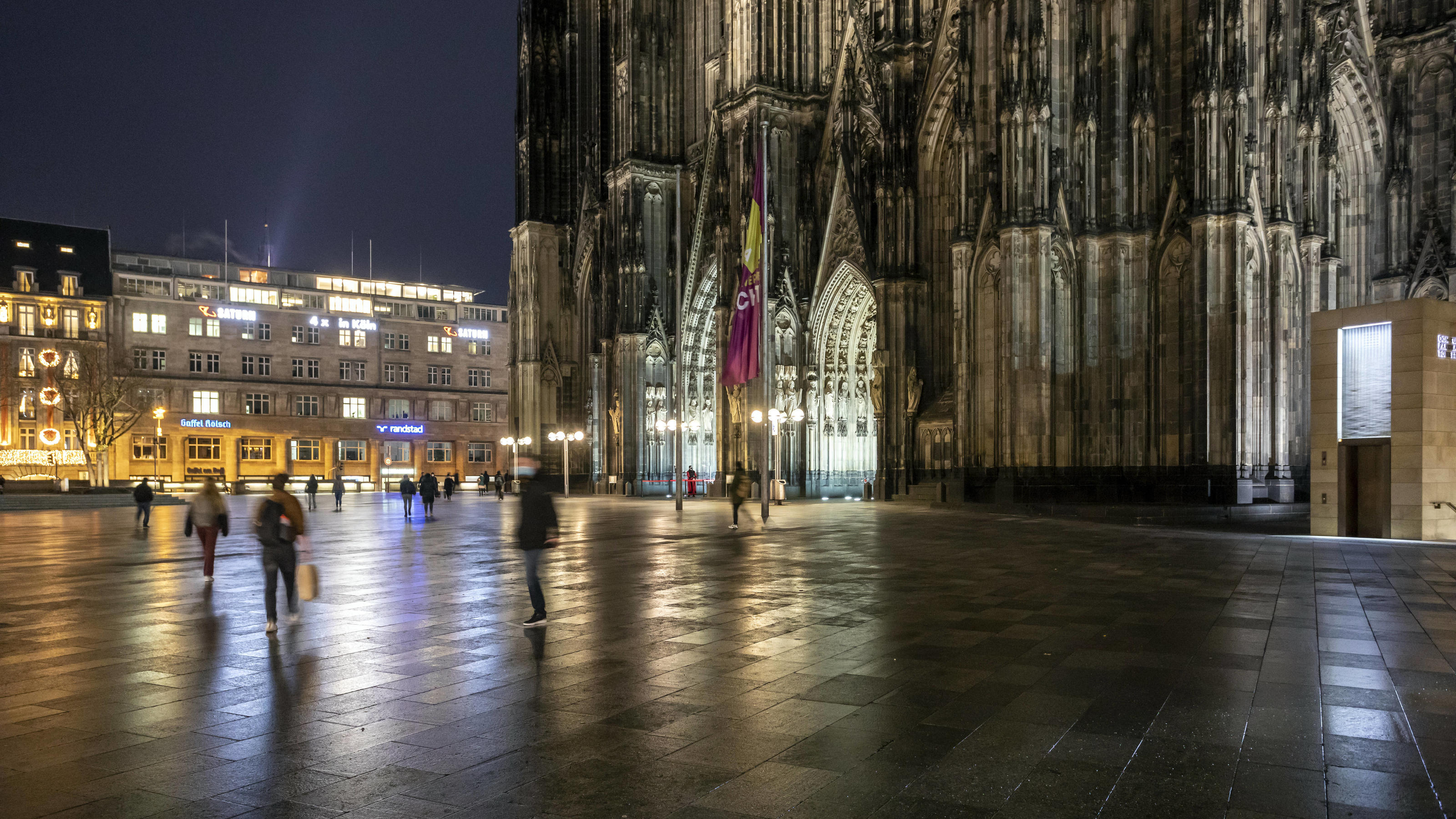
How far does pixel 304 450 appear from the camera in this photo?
84750 millimetres

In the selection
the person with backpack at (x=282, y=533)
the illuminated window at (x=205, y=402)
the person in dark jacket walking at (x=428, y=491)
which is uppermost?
the illuminated window at (x=205, y=402)

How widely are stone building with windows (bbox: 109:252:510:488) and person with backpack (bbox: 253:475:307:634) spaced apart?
68.8 m

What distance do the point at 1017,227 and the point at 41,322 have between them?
76.4 m

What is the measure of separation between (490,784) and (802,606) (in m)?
6.25

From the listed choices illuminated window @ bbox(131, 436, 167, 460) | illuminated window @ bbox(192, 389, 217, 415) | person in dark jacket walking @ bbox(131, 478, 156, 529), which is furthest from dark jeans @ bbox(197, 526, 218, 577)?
illuminated window @ bbox(192, 389, 217, 415)

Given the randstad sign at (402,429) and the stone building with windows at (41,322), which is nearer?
the stone building with windows at (41,322)

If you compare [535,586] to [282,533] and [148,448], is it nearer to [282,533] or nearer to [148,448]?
[282,533]

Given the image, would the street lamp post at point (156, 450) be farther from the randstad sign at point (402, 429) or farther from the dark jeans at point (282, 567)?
the dark jeans at point (282, 567)

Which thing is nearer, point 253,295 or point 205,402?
point 205,402

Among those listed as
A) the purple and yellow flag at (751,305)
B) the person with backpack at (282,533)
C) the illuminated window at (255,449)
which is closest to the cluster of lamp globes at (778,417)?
the purple and yellow flag at (751,305)

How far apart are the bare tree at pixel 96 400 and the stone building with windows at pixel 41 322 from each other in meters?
3.83

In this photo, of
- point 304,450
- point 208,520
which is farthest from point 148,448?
point 208,520

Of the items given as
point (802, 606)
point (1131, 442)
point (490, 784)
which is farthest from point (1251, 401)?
point (490, 784)

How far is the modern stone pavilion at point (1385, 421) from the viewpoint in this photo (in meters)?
18.5
